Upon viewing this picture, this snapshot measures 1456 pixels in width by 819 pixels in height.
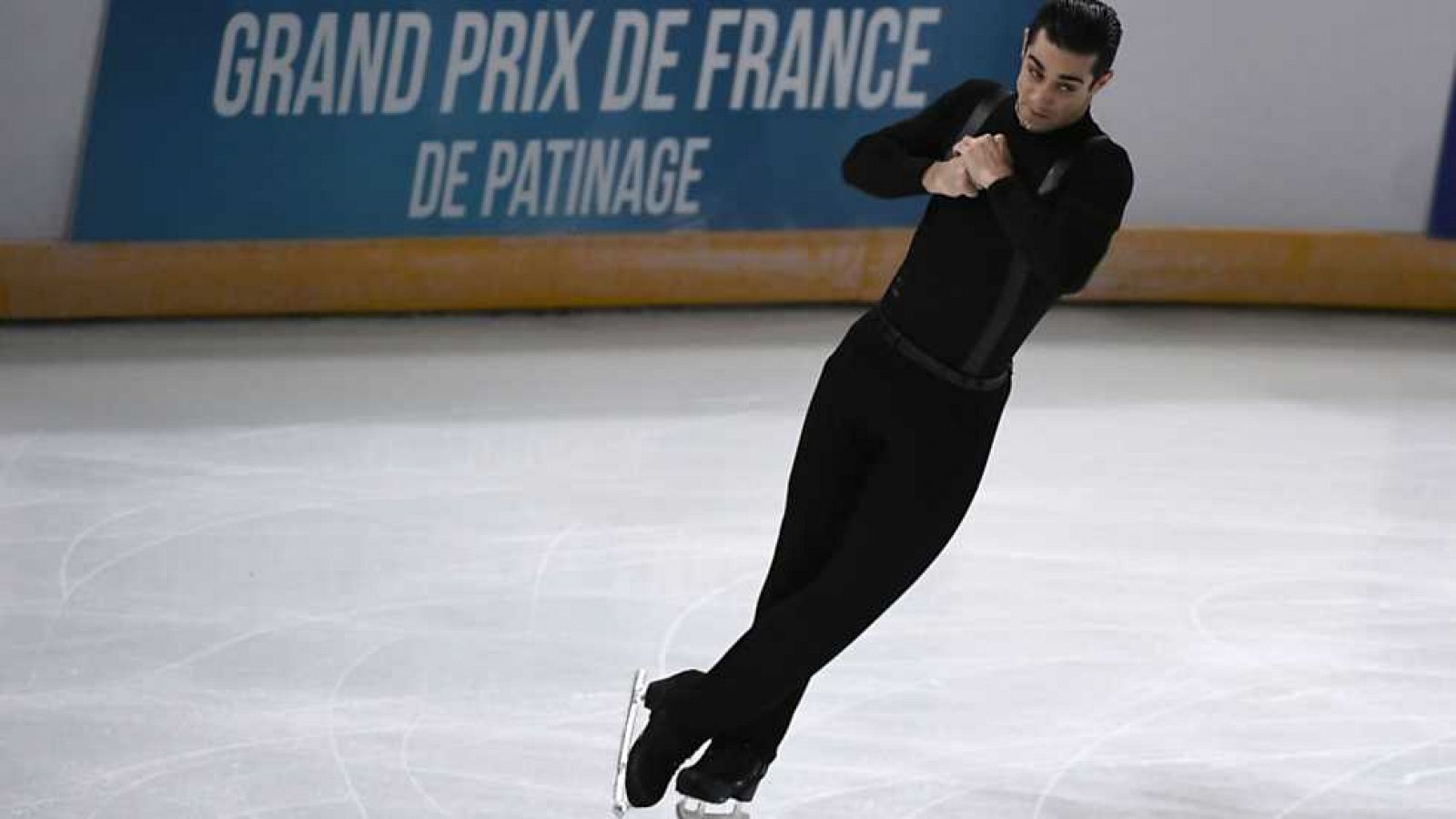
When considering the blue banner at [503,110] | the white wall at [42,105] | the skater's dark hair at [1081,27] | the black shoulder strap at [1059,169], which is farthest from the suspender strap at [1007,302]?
the white wall at [42,105]

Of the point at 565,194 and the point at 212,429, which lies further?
the point at 565,194

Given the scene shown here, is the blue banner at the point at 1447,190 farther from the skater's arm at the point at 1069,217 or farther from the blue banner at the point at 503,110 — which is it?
the skater's arm at the point at 1069,217

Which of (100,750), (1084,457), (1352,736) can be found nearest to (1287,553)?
(1084,457)

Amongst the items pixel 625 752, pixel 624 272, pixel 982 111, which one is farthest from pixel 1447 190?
pixel 625 752

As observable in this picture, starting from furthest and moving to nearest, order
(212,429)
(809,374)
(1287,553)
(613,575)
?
1. (809,374)
2. (212,429)
3. (1287,553)
4. (613,575)

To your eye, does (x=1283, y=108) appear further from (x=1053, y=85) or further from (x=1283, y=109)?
(x=1053, y=85)

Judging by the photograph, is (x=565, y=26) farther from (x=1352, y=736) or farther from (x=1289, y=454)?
(x=1352, y=736)

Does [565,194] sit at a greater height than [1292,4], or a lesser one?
lesser

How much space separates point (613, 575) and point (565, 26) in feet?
7.73

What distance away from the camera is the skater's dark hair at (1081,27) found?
9.22ft

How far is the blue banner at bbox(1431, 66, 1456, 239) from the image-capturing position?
7.18 metres

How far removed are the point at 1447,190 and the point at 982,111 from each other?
459cm

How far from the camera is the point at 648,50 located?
21.7 feet

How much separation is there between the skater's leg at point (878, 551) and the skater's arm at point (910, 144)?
34 centimetres
